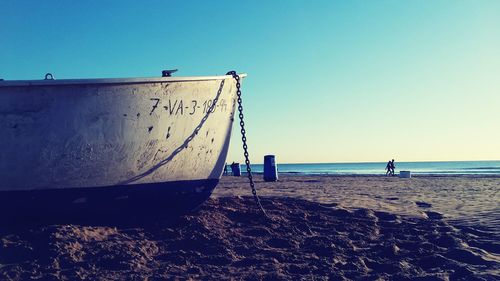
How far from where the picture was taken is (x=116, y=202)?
4.82 meters

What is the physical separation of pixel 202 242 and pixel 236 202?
7.01ft

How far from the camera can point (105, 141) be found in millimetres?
4617

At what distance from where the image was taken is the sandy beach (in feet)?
11.9

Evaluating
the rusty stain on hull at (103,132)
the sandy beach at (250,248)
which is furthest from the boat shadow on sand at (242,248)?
the rusty stain on hull at (103,132)

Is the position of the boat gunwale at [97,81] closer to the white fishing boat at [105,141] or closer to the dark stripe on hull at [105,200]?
the white fishing boat at [105,141]

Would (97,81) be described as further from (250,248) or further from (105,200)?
(250,248)

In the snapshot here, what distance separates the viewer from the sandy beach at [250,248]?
3.63 metres

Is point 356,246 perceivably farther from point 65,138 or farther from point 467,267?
point 65,138

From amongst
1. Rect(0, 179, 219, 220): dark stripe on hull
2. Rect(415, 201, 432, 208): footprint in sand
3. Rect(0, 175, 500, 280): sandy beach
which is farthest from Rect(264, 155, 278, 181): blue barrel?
Rect(0, 179, 219, 220): dark stripe on hull

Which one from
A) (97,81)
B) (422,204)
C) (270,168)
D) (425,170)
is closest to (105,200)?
(97,81)

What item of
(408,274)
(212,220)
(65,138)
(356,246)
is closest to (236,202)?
(212,220)

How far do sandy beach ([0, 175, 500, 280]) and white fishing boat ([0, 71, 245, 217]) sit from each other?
1.18 ft

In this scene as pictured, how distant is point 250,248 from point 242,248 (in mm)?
88

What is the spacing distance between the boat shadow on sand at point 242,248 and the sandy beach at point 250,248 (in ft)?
0.03
